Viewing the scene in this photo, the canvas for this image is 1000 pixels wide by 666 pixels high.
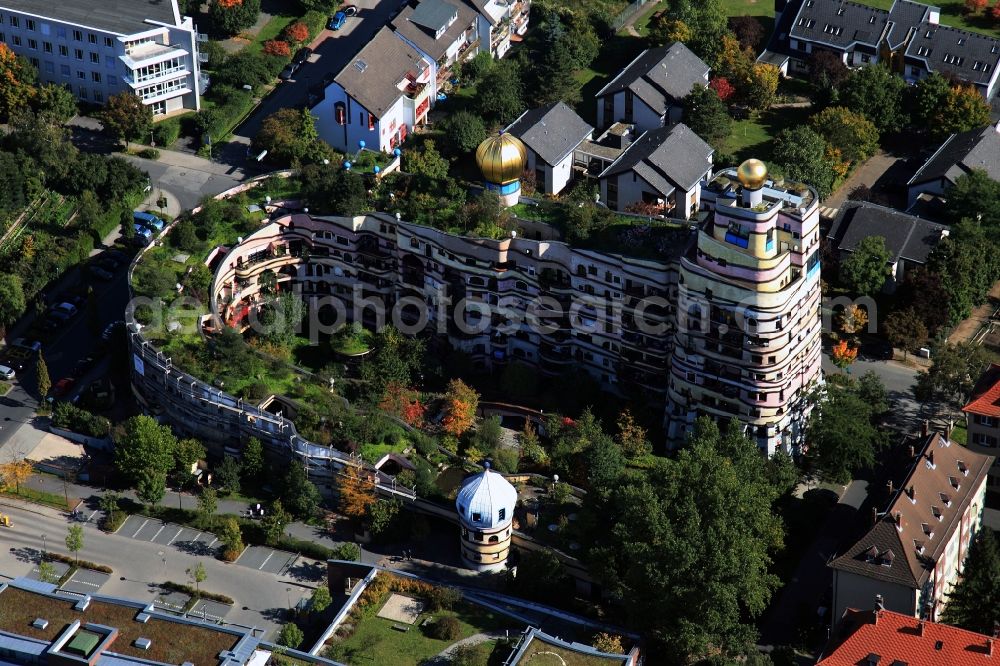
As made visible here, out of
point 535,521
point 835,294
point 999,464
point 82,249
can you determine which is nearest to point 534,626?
point 535,521

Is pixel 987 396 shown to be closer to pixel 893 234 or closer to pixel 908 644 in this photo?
pixel 893 234

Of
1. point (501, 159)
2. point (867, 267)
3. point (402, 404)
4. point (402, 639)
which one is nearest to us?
point (402, 639)

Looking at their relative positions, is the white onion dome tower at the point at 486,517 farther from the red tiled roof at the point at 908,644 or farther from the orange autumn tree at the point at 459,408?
the red tiled roof at the point at 908,644

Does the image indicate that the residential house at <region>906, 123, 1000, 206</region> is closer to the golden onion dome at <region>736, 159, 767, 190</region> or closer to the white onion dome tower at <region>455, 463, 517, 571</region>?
the golden onion dome at <region>736, 159, 767, 190</region>

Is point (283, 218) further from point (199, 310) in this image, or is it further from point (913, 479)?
point (913, 479)

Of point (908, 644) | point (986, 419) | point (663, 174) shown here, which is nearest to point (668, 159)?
point (663, 174)

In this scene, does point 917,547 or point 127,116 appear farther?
point 127,116

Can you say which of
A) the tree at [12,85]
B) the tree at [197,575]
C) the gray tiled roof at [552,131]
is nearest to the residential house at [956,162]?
the gray tiled roof at [552,131]
